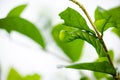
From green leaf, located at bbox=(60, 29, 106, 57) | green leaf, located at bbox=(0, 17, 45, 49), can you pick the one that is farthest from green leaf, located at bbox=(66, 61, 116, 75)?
green leaf, located at bbox=(0, 17, 45, 49)

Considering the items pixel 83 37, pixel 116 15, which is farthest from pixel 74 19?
pixel 116 15

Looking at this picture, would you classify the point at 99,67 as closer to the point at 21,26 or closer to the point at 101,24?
the point at 101,24


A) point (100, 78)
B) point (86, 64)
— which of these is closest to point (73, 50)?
point (100, 78)

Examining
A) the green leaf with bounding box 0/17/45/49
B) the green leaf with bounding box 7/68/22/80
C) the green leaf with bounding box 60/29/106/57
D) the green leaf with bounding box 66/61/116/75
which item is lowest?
the green leaf with bounding box 66/61/116/75

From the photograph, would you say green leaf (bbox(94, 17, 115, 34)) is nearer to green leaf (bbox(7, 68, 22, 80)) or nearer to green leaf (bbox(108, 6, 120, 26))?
green leaf (bbox(108, 6, 120, 26))

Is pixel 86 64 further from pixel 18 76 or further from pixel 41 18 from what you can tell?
pixel 41 18

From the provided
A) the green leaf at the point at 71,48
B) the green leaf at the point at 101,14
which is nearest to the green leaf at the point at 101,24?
the green leaf at the point at 101,14

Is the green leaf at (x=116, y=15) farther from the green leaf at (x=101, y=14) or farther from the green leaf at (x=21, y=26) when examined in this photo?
the green leaf at (x=21, y=26)

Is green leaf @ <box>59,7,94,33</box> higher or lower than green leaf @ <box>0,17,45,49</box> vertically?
lower
